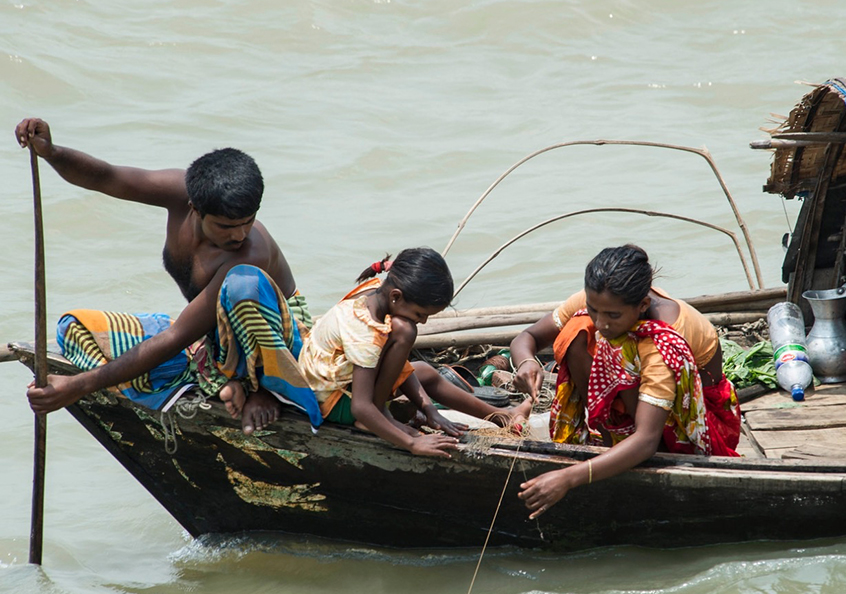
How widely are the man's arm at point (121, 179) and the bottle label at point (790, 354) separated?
2542mm

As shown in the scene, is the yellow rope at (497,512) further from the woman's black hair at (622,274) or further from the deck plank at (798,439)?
the deck plank at (798,439)

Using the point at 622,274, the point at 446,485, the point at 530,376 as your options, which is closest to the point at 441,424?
the point at 446,485

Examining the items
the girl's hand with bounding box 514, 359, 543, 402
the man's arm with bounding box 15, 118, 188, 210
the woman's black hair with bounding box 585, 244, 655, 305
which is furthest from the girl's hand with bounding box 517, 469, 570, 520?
the man's arm with bounding box 15, 118, 188, 210

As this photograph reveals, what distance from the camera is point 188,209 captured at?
3.20 meters

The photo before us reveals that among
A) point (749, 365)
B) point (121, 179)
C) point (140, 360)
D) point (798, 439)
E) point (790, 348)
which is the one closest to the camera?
point (140, 360)

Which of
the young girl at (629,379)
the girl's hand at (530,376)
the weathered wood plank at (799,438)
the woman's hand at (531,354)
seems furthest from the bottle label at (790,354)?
the girl's hand at (530,376)

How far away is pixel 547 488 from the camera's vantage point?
289 cm

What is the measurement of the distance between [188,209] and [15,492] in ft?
7.36

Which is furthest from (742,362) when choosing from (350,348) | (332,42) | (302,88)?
(332,42)

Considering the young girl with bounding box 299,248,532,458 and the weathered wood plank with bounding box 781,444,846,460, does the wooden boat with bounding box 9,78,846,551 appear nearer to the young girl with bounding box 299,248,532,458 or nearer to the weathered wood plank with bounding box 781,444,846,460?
the weathered wood plank with bounding box 781,444,846,460

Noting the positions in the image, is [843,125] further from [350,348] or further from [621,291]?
[350,348]

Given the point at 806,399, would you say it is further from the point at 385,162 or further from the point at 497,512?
the point at 385,162

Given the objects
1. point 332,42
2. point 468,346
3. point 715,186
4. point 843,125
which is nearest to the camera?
point 843,125

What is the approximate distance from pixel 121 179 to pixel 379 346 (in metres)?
1.04
